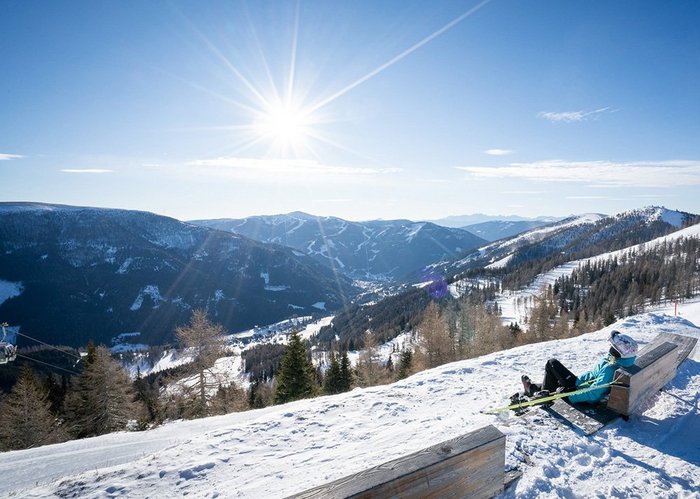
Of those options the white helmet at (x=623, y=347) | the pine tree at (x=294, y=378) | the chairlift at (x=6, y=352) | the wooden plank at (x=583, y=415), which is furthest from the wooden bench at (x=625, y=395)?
the pine tree at (x=294, y=378)

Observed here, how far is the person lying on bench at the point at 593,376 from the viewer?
638 cm

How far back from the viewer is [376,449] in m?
6.89

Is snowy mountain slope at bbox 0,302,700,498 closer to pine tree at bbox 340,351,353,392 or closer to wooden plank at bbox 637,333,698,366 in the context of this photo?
wooden plank at bbox 637,333,698,366

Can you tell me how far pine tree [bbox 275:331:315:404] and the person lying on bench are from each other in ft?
69.8

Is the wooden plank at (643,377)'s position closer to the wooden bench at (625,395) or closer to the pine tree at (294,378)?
the wooden bench at (625,395)

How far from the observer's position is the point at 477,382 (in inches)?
428

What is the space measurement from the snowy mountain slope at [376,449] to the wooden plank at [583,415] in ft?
0.54

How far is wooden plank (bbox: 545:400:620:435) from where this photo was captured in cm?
613

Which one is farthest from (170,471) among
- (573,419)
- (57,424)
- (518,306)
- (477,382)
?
(518,306)

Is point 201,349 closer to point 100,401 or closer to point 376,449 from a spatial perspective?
point 100,401

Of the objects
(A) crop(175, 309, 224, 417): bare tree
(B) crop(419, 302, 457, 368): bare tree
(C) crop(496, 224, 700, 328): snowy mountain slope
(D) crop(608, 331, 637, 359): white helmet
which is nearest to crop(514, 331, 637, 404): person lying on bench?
(D) crop(608, 331, 637, 359): white helmet

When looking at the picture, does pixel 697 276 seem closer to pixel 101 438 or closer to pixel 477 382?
pixel 477 382

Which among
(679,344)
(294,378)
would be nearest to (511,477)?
(679,344)

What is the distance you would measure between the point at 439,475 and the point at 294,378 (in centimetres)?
2506
